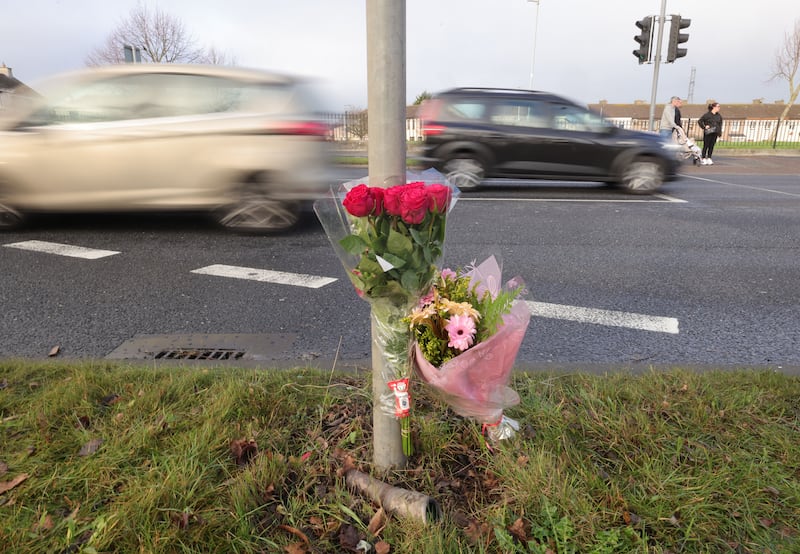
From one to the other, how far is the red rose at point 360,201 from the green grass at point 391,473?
94 centimetres

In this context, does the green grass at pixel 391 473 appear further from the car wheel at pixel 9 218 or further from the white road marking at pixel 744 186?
the white road marking at pixel 744 186

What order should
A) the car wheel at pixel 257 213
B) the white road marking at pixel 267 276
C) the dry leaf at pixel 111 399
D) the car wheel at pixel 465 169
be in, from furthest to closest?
the car wheel at pixel 465 169, the car wheel at pixel 257 213, the white road marking at pixel 267 276, the dry leaf at pixel 111 399

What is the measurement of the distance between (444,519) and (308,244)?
436 cm

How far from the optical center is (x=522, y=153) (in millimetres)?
9594

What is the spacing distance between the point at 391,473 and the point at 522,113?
875 centimetres

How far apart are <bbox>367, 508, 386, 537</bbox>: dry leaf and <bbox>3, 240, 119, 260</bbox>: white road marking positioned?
4540mm

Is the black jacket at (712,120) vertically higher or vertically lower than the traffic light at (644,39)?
lower

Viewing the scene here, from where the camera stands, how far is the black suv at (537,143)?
9516 millimetres

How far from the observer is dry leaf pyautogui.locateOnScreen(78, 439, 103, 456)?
6.54 ft

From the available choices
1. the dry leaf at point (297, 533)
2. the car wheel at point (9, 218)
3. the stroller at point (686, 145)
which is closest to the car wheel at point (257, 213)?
the car wheel at point (9, 218)

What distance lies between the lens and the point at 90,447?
79.4 inches

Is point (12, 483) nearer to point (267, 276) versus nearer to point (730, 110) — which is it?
point (267, 276)

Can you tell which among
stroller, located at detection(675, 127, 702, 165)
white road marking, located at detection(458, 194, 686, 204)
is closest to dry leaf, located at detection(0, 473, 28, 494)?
white road marking, located at detection(458, 194, 686, 204)

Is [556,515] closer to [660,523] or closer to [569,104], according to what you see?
[660,523]
